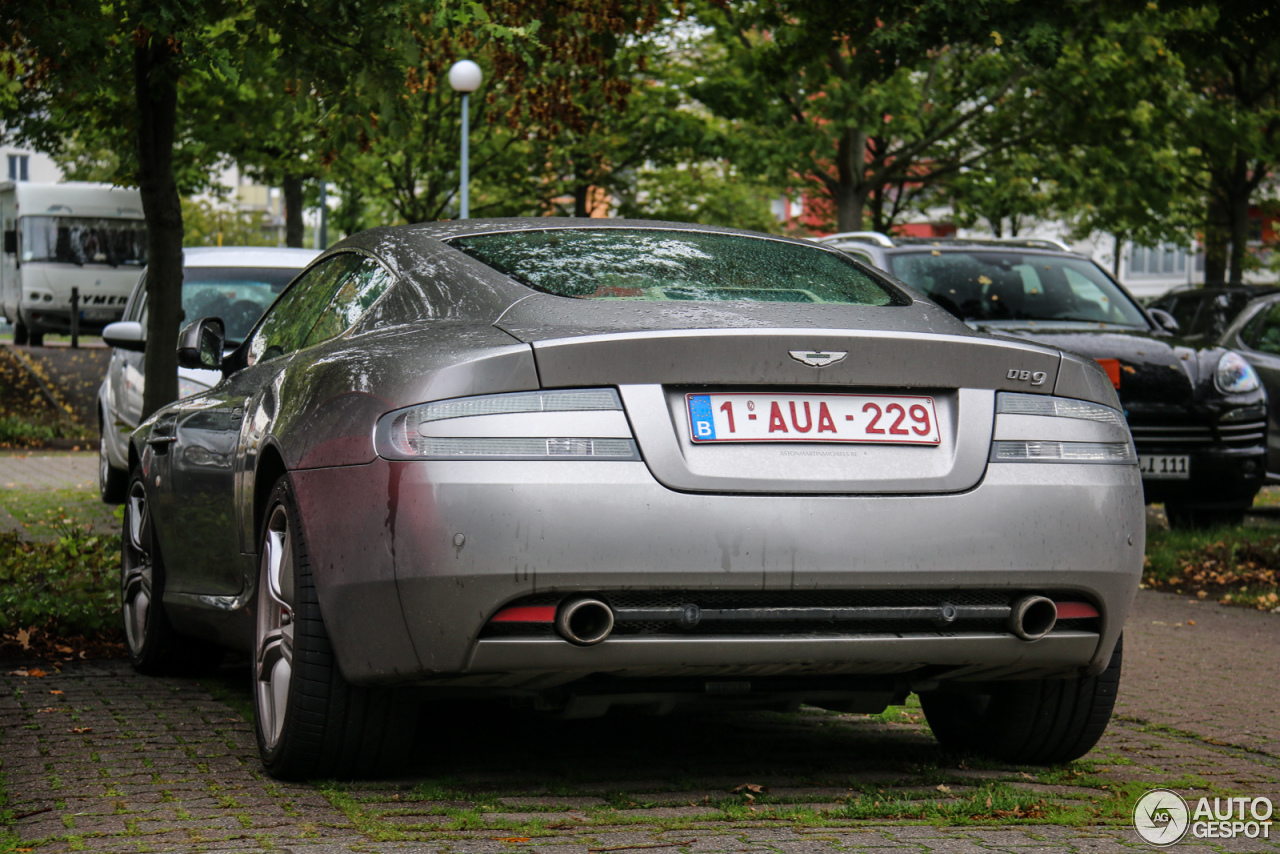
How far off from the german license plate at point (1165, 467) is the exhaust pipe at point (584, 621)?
24.6 feet

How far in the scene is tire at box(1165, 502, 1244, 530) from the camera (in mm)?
11609

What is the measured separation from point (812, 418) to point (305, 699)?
1380 millimetres

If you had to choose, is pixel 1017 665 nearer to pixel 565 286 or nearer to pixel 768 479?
pixel 768 479

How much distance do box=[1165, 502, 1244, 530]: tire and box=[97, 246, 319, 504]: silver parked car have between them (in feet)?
20.6

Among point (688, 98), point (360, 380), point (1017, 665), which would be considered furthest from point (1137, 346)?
point (688, 98)

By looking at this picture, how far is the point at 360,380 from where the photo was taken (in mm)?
4020

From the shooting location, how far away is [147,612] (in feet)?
19.9

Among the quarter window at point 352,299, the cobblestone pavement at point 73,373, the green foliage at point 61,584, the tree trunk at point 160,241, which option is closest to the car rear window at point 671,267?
the quarter window at point 352,299

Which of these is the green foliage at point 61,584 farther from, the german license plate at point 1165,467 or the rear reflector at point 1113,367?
the german license plate at point 1165,467

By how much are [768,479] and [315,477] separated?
1.09 m

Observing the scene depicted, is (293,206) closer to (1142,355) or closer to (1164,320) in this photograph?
(1164,320)

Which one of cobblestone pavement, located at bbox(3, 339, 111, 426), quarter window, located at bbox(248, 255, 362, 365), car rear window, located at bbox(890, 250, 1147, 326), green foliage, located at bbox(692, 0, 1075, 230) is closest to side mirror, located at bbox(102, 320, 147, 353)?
quarter window, located at bbox(248, 255, 362, 365)

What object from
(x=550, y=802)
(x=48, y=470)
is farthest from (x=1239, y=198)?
(x=550, y=802)

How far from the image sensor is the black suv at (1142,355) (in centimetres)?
1051
